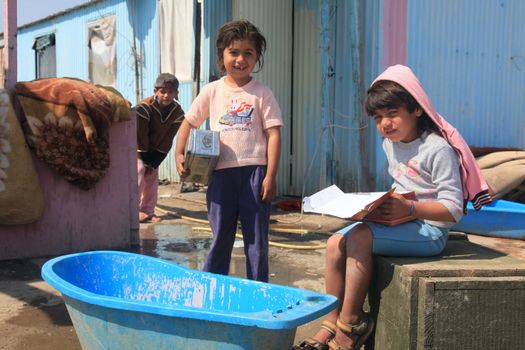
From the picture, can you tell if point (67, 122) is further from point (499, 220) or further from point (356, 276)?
point (499, 220)

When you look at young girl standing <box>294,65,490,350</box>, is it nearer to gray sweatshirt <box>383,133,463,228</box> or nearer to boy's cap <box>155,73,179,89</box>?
gray sweatshirt <box>383,133,463,228</box>

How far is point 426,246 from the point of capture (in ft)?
7.37

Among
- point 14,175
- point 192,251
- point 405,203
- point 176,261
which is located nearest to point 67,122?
point 14,175

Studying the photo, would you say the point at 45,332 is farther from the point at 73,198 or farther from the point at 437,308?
the point at 437,308

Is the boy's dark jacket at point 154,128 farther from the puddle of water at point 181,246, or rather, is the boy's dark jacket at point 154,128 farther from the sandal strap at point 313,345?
the sandal strap at point 313,345

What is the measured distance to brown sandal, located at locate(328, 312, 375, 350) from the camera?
217cm

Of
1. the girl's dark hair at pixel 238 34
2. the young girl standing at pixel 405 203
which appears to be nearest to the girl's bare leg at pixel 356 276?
the young girl standing at pixel 405 203

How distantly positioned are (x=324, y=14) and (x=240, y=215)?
151 inches

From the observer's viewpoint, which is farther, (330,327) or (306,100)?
(306,100)

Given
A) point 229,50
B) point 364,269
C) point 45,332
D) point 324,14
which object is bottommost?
point 45,332

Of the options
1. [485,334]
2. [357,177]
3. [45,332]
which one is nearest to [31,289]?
[45,332]

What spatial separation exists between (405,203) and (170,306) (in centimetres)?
Result: 103

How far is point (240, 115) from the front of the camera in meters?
2.87

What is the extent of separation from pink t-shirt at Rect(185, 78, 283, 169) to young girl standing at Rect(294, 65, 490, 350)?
727 mm
